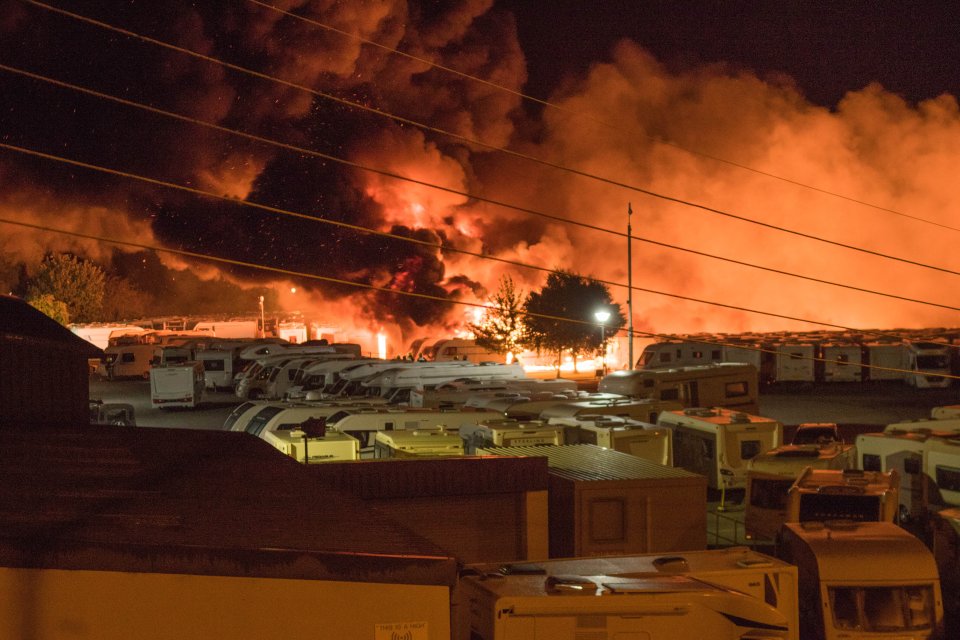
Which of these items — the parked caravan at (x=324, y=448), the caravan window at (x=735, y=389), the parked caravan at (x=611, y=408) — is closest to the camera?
the parked caravan at (x=324, y=448)

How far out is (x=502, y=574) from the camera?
6707 millimetres

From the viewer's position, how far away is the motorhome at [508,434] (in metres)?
16.2

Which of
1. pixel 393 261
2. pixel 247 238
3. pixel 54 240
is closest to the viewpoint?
pixel 393 261

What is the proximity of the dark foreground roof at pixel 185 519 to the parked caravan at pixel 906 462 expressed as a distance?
10739mm

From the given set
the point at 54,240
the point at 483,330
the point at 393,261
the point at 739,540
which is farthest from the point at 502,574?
the point at 54,240

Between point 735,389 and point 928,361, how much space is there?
61.3 feet

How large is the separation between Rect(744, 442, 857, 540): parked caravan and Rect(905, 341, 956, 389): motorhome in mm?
25756

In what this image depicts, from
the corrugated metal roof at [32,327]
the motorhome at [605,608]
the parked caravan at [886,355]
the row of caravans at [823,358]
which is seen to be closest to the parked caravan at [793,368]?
the row of caravans at [823,358]

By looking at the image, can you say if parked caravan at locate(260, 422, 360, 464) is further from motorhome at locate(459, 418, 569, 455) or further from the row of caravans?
the row of caravans

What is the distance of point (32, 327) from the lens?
10.4 metres

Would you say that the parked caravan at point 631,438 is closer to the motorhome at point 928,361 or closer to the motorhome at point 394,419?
the motorhome at point 394,419

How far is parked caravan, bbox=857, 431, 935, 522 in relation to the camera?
45.0 feet

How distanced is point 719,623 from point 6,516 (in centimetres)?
449

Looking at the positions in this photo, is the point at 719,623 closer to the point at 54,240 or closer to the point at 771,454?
the point at 771,454
